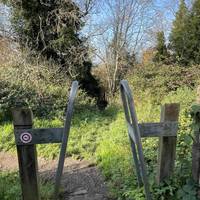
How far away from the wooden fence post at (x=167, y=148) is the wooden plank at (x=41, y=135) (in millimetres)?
1028

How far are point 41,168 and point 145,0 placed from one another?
1442cm

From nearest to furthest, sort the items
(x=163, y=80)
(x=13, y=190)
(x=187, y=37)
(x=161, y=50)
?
(x=13, y=190), (x=163, y=80), (x=187, y=37), (x=161, y=50)

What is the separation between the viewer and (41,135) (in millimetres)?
2615

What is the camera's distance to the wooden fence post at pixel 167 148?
2.85m

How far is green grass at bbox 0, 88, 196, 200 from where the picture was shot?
3059 mm

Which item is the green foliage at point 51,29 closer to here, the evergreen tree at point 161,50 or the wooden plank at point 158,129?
the evergreen tree at point 161,50

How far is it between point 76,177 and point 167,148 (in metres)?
2.24

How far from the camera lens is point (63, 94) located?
10.9 metres

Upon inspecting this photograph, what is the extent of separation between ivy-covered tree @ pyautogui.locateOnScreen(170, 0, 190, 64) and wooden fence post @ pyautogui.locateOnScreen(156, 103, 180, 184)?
32.8 feet

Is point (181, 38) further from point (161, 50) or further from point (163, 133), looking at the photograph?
point (163, 133)

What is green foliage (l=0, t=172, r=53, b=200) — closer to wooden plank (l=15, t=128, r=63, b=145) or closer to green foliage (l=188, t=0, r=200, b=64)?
wooden plank (l=15, t=128, r=63, b=145)

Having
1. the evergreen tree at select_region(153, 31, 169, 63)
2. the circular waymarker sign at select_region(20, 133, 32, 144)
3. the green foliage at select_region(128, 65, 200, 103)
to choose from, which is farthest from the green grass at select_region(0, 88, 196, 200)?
the evergreen tree at select_region(153, 31, 169, 63)

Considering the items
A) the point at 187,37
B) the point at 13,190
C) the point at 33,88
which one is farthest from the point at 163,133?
the point at 187,37

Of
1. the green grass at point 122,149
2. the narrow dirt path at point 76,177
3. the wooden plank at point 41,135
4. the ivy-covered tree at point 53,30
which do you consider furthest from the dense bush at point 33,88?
the wooden plank at point 41,135
